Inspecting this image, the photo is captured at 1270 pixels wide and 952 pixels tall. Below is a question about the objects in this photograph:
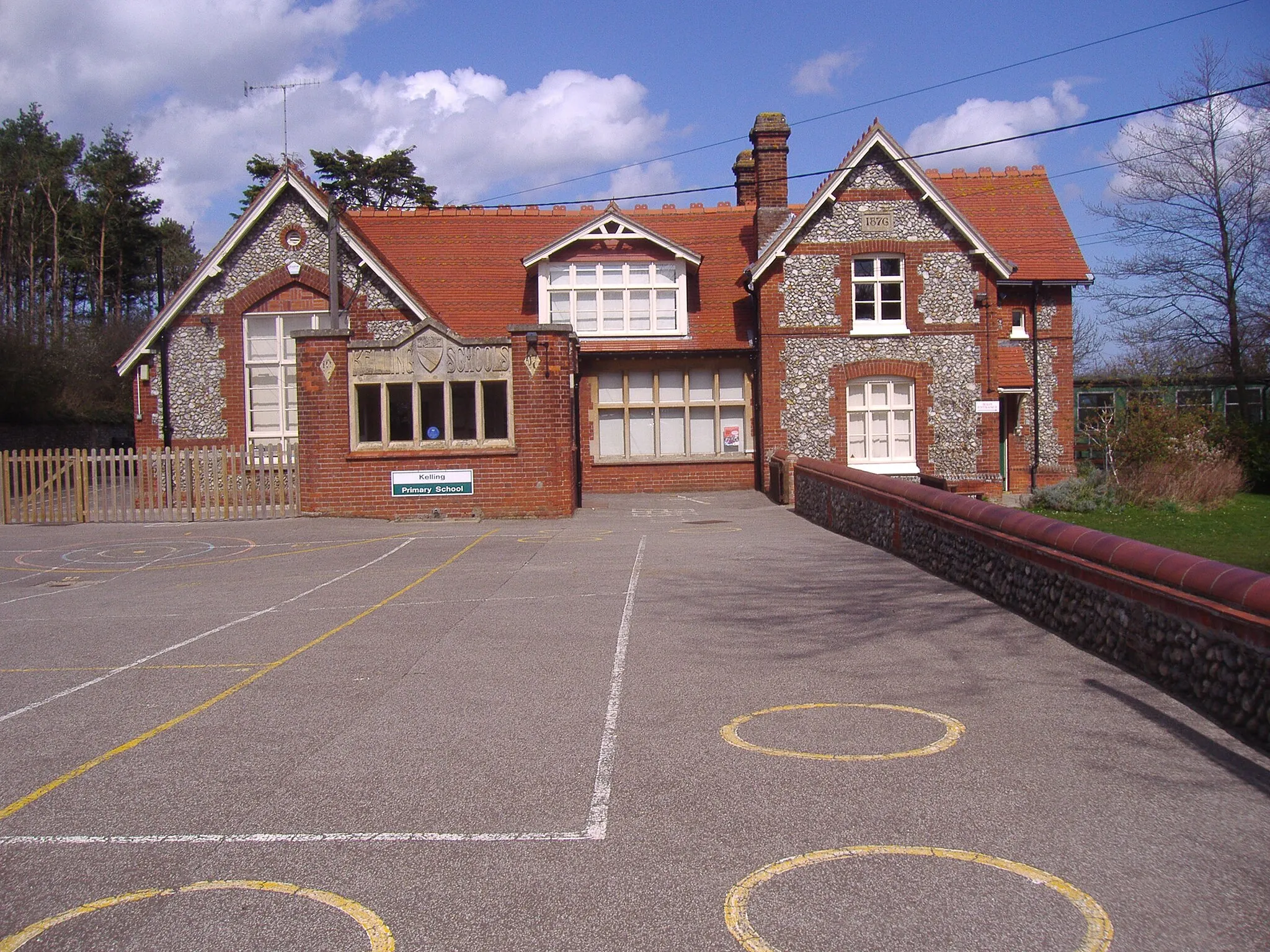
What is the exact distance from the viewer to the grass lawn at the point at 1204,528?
15.4 meters

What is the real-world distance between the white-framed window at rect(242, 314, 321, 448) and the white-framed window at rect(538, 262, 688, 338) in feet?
19.6

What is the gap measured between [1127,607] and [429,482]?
1471cm

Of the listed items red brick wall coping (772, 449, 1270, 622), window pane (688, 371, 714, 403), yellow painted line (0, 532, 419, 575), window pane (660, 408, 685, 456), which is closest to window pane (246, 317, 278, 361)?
window pane (660, 408, 685, 456)

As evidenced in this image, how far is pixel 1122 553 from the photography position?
8320 mm

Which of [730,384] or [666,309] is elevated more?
[666,309]

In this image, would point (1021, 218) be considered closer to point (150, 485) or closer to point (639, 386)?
point (639, 386)

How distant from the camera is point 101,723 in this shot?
7.20 m

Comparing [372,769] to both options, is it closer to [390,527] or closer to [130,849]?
[130,849]

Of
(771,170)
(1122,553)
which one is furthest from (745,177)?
(1122,553)

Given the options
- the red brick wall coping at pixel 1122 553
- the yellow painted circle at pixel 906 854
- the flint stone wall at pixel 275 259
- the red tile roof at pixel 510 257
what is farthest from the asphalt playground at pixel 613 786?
the red tile roof at pixel 510 257

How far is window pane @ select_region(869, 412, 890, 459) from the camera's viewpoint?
88.1 feet

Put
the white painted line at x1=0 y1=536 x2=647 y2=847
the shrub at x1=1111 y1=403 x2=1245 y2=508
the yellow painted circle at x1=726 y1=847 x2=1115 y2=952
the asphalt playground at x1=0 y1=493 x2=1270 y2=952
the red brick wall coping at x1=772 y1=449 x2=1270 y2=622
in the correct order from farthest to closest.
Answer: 1. the shrub at x1=1111 y1=403 x2=1245 y2=508
2. the red brick wall coping at x1=772 y1=449 x2=1270 y2=622
3. the white painted line at x1=0 y1=536 x2=647 y2=847
4. the asphalt playground at x1=0 y1=493 x2=1270 y2=952
5. the yellow painted circle at x1=726 y1=847 x2=1115 y2=952

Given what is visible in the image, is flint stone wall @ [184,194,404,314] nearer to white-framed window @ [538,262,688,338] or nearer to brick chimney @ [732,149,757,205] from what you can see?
white-framed window @ [538,262,688,338]

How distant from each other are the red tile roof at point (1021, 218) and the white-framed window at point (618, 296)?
7748mm
